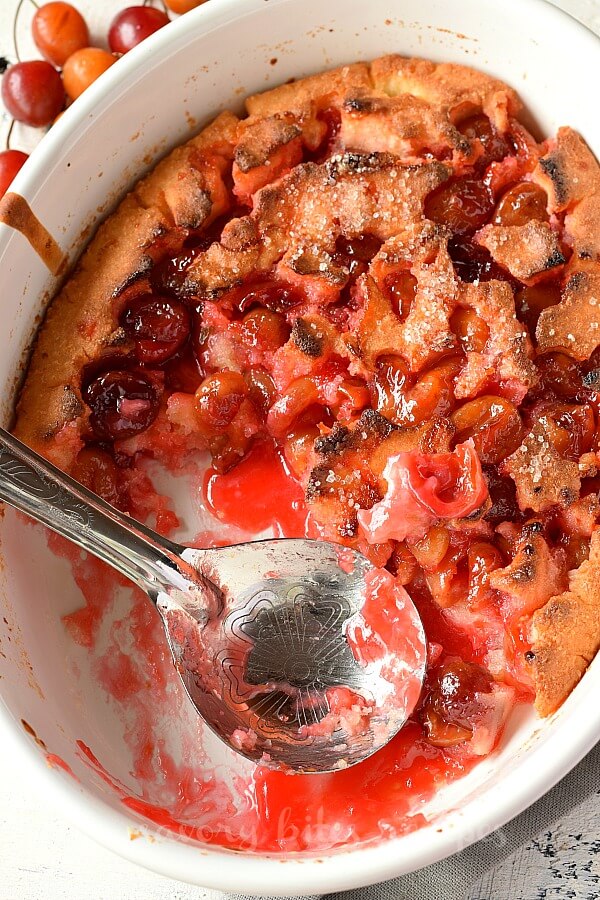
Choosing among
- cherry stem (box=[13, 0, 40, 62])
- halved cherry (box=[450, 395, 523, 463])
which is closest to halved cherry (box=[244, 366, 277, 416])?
halved cherry (box=[450, 395, 523, 463])

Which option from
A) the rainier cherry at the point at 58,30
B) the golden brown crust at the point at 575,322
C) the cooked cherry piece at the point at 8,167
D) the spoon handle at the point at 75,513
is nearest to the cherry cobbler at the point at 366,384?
the golden brown crust at the point at 575,322

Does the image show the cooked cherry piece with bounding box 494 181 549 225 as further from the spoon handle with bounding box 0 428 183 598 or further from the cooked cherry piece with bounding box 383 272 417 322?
the spoon handle with bounding box 0 428 183 598

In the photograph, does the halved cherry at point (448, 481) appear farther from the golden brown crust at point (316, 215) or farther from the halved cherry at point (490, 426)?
the golden brown crust at point (316, 215)

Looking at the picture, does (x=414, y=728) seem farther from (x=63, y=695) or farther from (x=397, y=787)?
(x=63, y=695)

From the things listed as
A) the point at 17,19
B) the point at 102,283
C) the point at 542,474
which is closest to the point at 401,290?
the point at 542,474

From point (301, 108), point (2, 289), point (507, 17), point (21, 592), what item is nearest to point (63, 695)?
point (21, 592)

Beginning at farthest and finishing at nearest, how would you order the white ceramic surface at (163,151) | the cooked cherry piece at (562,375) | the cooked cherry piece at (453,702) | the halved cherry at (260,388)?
the halved cherry at (260,388) → the cooked cherry piece at (562,375) → the cooked cherry piece at (453,702) → the white ceramic surface at (163,151)

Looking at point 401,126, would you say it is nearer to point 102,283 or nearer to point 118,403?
point 102,283
